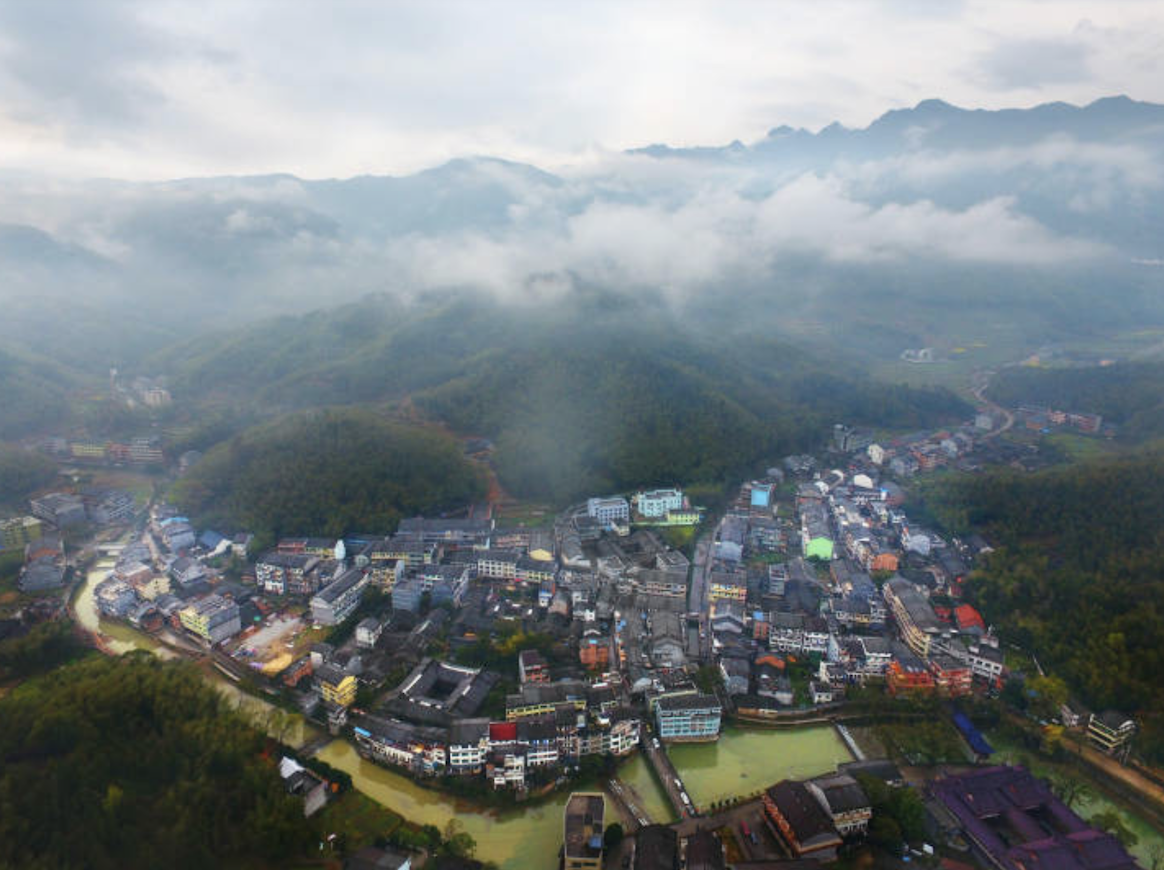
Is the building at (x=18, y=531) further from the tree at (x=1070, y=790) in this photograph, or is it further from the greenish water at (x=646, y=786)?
the tree at (x=1070, y=790)

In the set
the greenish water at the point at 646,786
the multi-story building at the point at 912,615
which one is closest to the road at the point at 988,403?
the multi-story building at the point at 912,615

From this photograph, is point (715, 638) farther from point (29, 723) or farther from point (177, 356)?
point (177, 356)

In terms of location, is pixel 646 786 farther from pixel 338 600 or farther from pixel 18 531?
pixel 18 531

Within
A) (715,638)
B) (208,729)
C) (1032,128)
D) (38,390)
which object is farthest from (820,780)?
(1032,128)

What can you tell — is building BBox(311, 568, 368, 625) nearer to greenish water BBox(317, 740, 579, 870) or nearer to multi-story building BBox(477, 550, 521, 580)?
multi-story building BBox(477, 550, 521, 580)

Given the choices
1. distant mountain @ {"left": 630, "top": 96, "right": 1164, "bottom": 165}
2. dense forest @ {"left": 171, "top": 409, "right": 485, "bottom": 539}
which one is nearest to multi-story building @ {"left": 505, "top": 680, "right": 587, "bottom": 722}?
dense forest @ {"left": 171, "top": 409, "right": 485, "bottom": 539}

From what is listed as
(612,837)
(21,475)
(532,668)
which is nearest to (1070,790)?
(612,837)

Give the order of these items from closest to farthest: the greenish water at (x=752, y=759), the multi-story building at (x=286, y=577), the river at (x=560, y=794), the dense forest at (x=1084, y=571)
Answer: the river at (x=560, y=794), the greenish water at (x=752, y=759), the dense forest at (x=1084, y=571), the multi-story building at (x=286, y=577)
